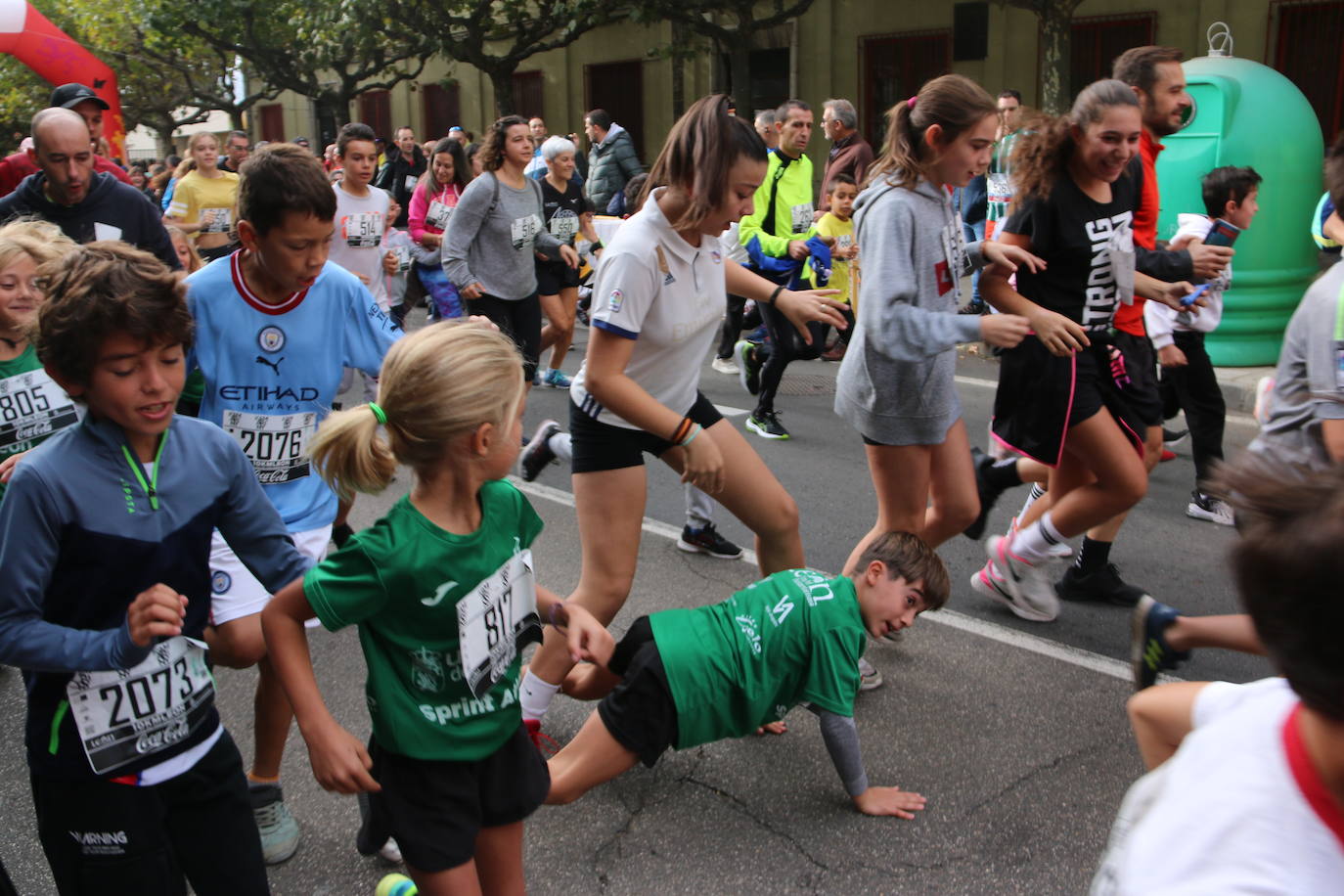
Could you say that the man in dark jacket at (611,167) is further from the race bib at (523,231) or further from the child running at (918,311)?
the child running at (918,311)

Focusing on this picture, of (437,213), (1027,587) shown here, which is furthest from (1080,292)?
(437,213)

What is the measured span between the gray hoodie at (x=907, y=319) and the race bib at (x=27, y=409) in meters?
2.33

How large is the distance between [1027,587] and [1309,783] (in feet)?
11.3

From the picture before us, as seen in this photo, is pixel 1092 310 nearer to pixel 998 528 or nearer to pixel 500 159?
pixel 998 528

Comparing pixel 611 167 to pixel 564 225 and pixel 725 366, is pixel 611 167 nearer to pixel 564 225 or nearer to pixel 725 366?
pixel 725 366

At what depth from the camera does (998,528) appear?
571 cm

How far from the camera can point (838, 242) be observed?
8.26 meters

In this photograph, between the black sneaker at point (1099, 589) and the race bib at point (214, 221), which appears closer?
the black sneaker at point (1099, 589)

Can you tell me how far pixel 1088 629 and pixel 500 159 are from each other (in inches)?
188

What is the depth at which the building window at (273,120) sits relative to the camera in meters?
38.9

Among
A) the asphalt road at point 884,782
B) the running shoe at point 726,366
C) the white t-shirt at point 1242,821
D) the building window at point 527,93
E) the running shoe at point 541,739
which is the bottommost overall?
the asphalt road at point 884,782

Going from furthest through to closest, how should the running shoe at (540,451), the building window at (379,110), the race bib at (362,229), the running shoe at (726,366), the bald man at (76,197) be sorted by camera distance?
the building window at (379,110) < the running shoe at (726,366) < the race bib at (362,229) < the bald man at (76,197) < the running shoe at (540,451)

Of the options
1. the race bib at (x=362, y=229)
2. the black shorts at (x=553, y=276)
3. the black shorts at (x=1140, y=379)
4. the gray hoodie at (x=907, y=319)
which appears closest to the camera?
the gray hoodie at (x=907, y=319)

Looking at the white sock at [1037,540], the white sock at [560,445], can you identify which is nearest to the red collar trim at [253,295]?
the white sock at [560,445]
